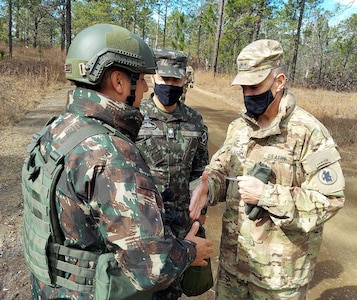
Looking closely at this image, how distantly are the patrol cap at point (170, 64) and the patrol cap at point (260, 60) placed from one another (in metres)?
0.84

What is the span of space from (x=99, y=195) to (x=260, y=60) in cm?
119

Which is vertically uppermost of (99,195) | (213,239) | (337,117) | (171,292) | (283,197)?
(99,195)

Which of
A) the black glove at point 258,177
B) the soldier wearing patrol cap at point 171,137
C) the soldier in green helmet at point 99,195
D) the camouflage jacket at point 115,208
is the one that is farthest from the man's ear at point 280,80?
the camouflage jacket at point 115,208

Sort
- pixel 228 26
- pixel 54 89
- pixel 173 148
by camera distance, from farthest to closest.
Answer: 1. pixel 228 26
2. pixel 54 89
3. pixel 173 148

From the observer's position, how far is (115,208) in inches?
43.0

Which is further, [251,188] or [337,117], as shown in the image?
[337,117]

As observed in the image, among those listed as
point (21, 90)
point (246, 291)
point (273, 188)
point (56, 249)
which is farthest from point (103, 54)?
point (21, 90)

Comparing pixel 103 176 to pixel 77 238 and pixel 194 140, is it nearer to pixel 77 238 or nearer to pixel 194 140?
pixel 77 238

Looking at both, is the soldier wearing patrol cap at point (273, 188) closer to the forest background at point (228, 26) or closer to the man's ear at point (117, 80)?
the man's ear at point (117, 80)

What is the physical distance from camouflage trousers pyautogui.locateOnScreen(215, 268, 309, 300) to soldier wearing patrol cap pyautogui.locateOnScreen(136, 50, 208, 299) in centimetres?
49

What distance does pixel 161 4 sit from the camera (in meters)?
35.0

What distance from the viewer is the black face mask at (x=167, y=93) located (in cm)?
254

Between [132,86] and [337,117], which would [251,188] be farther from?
[337,117]

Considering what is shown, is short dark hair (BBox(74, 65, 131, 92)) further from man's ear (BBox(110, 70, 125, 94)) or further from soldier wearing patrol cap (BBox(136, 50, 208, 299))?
soldier wearing patrol cap (BBox(136, 50, 208, 299))
